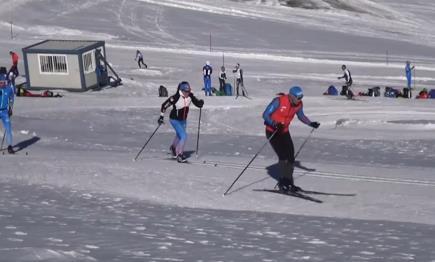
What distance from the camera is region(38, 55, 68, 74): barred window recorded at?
27.3 meters

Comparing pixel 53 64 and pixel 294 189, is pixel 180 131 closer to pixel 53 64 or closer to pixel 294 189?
pixel 294 189

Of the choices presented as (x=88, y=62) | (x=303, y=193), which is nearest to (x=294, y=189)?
(x=303, y=193)

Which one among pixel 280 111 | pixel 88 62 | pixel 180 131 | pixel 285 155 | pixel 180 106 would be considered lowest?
pixel 88 62

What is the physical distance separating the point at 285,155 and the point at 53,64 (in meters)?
18.1

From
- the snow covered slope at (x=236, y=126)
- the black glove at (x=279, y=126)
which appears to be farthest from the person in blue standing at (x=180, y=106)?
the black glove at (x=279, y=126)

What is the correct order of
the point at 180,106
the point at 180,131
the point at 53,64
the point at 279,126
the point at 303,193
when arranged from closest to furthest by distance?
the point at 279,126 → the point at 303,193 → the point at 180,106 → the point at 180,131 → the point at 53,64

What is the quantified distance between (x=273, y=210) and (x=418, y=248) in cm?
270

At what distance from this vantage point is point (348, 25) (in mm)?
53375

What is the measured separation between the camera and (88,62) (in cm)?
2791

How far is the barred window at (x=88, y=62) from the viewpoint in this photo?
90.5ft

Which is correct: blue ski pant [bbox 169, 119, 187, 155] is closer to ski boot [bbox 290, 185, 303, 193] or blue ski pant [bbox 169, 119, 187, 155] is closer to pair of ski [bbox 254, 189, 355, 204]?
pair of ski [bbox 254, 189, 355, 204]

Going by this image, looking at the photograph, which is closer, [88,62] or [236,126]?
[236,126]

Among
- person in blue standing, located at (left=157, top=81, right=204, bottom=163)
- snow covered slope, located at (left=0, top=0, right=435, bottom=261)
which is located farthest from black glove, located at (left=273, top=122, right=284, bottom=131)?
person in blue standing, located at (left=157, top=81, right=204, bottom=163)

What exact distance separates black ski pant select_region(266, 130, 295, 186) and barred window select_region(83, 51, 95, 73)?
17.6 metres
